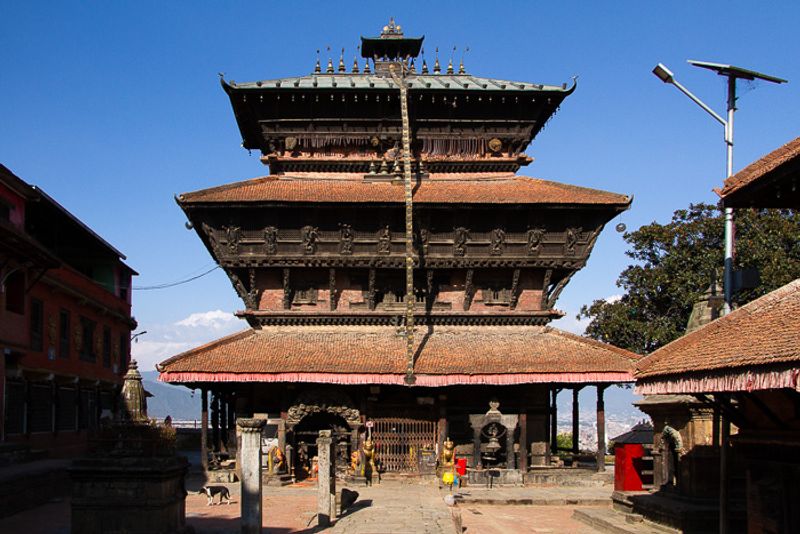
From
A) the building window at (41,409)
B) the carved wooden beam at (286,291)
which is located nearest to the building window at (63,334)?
the building window at (41,409)

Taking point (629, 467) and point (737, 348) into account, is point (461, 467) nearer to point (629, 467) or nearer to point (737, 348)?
point (629, 467)

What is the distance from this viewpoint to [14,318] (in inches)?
1151

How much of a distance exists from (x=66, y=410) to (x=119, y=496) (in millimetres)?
21946

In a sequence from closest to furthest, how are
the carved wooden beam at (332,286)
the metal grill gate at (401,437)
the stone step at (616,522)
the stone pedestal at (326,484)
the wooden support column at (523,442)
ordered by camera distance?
the stone step at (616,522) < the stone pedestal at (326,484) < the wooden support column at (523,442) < the metal grill gate at (401,437) < the carved wooden beam at (332,286)

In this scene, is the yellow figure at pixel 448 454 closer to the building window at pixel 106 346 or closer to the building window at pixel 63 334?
the building window at pixel 63 334

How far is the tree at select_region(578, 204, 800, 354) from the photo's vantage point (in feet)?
137

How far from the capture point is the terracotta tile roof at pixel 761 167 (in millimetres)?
13625

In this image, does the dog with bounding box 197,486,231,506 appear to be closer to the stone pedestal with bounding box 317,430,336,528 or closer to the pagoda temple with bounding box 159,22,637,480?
the stone pedestal with bounding box 317,430,336,528

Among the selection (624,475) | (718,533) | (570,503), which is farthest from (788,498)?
(570,503)

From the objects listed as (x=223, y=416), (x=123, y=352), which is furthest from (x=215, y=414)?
(x=123, y=352)

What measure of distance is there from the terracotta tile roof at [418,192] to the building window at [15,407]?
8.34m

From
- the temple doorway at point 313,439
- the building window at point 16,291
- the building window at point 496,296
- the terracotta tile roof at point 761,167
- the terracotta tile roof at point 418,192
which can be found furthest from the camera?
the building window at point 496,296

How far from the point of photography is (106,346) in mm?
43344

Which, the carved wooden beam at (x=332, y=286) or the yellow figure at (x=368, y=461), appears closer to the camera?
the yellow figure at (x=368, y=461)
